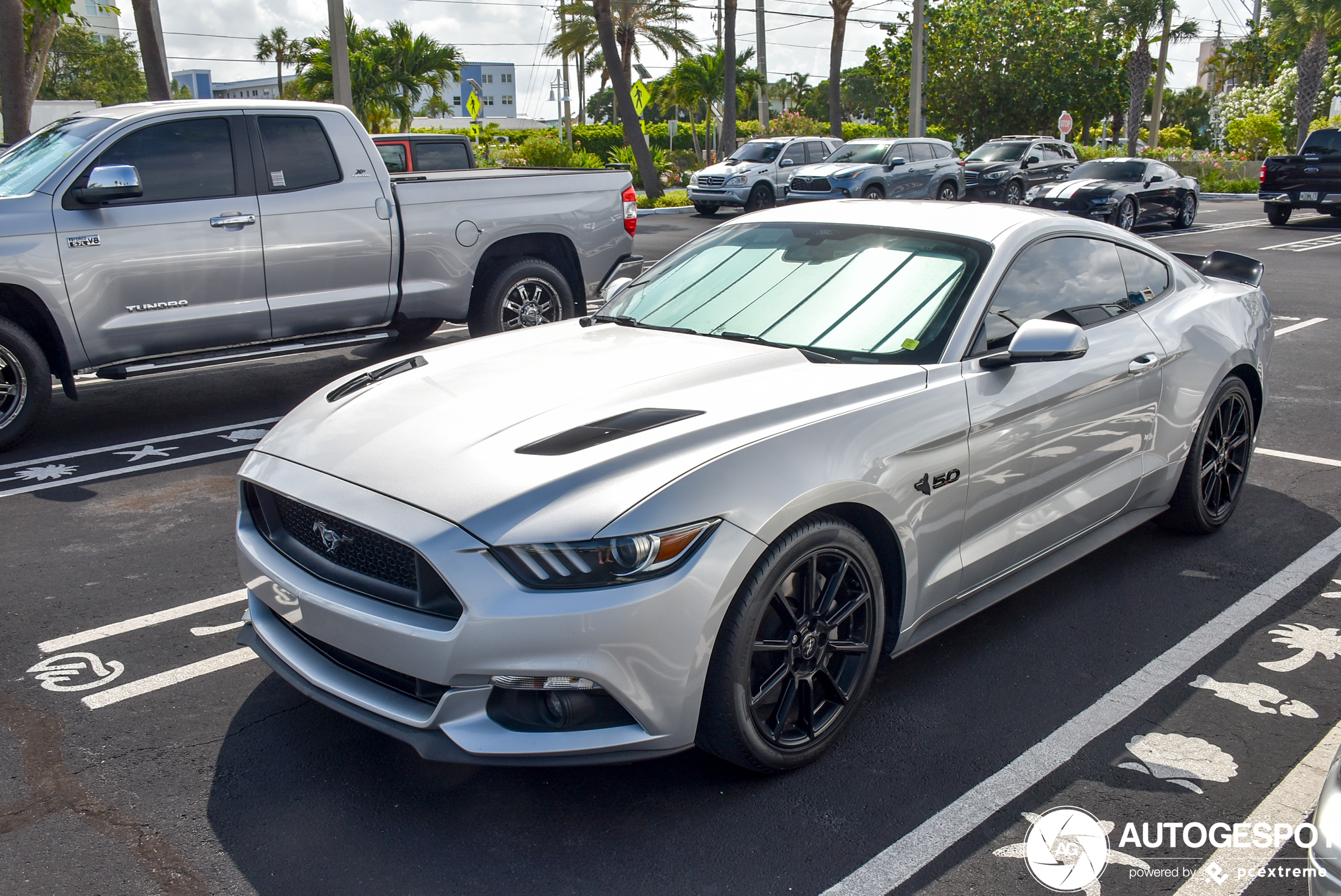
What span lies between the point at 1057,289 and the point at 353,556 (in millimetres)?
2835

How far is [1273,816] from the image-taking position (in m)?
3.06

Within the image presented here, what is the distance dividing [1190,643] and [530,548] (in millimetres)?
2733

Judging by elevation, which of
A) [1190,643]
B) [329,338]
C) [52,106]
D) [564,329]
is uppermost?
[52,106]

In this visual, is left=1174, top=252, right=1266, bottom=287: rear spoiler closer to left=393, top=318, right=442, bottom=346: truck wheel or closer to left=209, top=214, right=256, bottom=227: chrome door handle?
left=393, top=318, right=442, bottom=346: truck wheel

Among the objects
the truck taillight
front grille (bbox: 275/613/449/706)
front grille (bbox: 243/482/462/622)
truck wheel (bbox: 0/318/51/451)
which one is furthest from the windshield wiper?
the truck taillight

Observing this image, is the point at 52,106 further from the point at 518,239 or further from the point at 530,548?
the point at 530,548

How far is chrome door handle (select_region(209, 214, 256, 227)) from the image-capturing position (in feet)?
23.1

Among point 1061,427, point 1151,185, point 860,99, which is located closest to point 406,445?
point 1061,427

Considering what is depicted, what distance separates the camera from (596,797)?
10.2ft

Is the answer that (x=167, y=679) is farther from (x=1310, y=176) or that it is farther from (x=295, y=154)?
(x=1310, y=176)

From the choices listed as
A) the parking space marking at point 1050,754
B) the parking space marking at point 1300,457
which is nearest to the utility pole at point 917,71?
the parking space marking at point 1300,457

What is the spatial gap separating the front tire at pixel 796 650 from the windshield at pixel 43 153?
5.70m

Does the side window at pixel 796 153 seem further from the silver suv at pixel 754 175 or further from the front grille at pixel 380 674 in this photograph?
the front grille at pixel 380 674

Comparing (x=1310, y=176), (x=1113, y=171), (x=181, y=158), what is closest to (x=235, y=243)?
(x=181, y=158)
